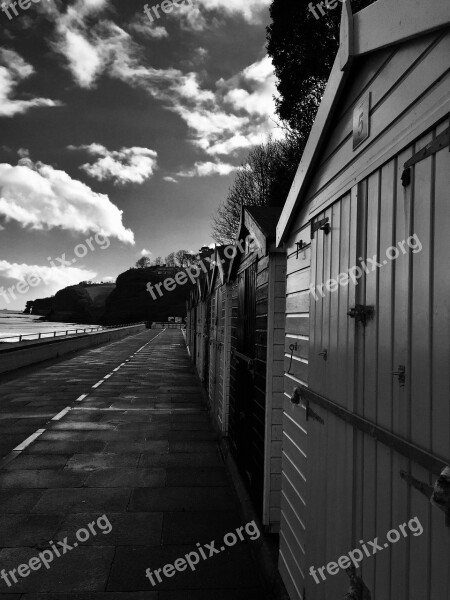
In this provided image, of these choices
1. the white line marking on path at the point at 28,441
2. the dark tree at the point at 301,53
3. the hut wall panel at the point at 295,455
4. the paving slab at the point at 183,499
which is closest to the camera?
the hut wall panel at the point at 295,455

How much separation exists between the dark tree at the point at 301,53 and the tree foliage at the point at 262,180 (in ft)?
4.91

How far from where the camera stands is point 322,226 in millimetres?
3221

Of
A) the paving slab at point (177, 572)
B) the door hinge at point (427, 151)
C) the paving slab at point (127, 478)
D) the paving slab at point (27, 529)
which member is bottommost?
the paving slab at point (177, 572)

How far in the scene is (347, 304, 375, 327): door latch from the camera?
7.49 feet

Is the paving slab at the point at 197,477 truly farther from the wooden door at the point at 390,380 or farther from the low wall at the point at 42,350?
the low wall at the point at 42,350

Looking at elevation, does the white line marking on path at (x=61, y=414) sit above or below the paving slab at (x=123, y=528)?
above

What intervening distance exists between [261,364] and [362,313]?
277cm

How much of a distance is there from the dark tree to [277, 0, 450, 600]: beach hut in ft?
66.8

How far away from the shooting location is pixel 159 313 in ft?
433

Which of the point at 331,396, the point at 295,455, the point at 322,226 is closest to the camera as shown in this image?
the point at 331,396

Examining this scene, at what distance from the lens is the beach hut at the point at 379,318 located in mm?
1715

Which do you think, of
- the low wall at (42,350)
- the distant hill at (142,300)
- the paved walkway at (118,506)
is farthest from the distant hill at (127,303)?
the paved walkway at (118,506)

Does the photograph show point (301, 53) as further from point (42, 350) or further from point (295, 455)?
point (295, 455)

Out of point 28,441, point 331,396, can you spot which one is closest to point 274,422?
point 331,396
